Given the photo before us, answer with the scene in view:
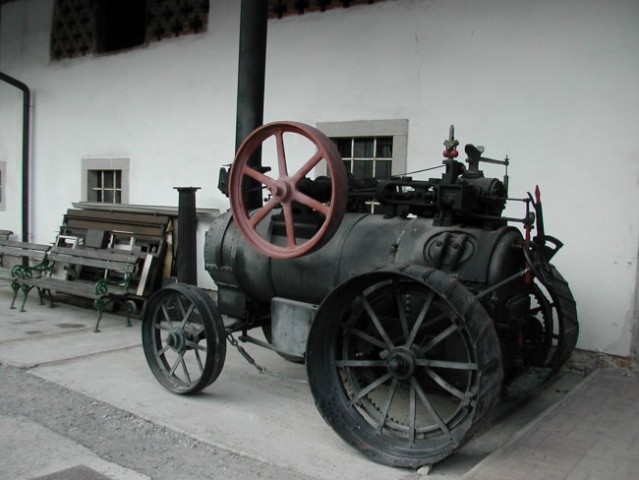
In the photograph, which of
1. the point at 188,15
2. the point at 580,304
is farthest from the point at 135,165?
the point at 580,304

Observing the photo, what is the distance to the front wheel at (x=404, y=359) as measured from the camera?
122 inches

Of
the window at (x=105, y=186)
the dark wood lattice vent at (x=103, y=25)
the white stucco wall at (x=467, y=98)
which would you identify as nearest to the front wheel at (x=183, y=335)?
the white stucco wall at (x=467, y=98)

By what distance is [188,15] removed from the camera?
766 centimetres

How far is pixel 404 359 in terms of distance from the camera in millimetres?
3383

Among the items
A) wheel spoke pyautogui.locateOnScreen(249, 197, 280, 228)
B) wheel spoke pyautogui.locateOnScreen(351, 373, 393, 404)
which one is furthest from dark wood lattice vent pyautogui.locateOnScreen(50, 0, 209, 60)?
wheel spoke pyautogui.locateOnScreen(351, 373, 393, 404)

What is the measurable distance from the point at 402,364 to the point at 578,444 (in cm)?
110

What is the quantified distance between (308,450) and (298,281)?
1124mm

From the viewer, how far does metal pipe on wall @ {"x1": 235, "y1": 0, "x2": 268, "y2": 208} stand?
17.4 ft

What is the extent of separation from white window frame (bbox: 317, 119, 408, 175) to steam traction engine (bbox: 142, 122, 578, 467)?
5.21 feet

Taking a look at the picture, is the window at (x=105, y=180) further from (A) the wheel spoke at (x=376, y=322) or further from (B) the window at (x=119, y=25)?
(A) the wheel spoke at (x=376, y=322)

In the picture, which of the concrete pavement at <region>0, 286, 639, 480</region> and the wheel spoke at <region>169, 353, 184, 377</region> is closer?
the concrete pavement at <region>0, 286, 639, 480</region>

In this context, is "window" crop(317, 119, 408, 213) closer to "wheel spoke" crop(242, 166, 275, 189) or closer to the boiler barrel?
the boiler barrel

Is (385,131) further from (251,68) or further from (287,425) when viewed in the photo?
(287,425)

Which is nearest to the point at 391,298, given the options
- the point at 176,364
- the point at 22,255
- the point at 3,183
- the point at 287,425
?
the point at 287,425
